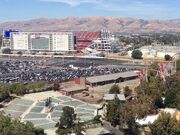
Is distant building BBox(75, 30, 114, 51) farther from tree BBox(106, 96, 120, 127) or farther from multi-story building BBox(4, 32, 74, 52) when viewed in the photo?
tree BBox(106, 96, 120, 127)

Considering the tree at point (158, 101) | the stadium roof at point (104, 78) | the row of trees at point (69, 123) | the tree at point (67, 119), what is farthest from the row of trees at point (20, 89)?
the tree at point (158, 101)

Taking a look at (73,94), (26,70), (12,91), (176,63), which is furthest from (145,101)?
(26,70)

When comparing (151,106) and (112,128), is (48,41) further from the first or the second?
(112,128)

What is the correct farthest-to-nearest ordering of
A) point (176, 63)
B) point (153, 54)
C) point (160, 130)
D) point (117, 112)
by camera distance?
1. point (153, 54)
2. point (176, 63)
3. point (117, 112)
4. point (160, 130)

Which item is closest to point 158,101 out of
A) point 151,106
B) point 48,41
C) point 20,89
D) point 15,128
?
point 151,106

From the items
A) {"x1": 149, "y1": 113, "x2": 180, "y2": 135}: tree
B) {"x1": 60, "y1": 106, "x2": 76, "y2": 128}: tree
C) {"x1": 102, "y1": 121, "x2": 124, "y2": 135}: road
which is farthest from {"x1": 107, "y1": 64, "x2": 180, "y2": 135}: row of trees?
{"x1": 60, "y1": 106, "x2": 76, "y2": 128}: tree

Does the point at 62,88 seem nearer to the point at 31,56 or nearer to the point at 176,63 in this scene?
the point at 176,63

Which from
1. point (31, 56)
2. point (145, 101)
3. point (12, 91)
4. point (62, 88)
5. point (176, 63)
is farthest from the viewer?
point (31, 56)
